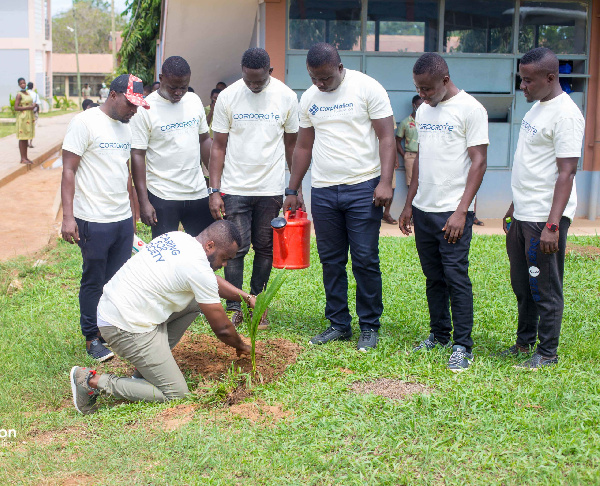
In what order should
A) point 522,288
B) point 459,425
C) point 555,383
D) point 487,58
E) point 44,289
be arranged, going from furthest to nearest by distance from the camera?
1. point 487,58
2. point 44,289
3. point 522,288
4. point 555,383
5. point 459,425

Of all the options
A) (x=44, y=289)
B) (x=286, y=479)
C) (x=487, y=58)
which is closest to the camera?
(x=286, y=479)

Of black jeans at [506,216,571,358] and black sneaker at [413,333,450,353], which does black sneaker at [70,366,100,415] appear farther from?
black jeans at [506,216,571,358]

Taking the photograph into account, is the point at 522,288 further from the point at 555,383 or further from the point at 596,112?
the point at 596,112

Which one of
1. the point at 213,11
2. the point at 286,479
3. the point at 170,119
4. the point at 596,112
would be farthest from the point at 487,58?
the point at 286,479

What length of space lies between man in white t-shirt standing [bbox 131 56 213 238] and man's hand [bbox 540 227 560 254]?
2.66 metres

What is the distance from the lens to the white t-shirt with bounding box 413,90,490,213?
426 cm

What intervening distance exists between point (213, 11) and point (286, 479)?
8.84 m

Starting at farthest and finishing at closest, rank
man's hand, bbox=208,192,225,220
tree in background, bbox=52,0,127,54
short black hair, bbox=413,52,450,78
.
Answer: tree in background, bbox=52,0,127,54 < man's hand, bbox=208,192,225,220 < short black hair, bbox=413,52,450,78

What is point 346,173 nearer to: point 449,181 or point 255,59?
point 449,181

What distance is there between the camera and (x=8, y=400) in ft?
13.7

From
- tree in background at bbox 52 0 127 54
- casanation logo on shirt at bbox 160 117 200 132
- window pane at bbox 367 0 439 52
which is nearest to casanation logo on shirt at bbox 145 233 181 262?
casanation logo on shirt at bbox 160 117 200 132

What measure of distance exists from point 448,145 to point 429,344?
1384mm

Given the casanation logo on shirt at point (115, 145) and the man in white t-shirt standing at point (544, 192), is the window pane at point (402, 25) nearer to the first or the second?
the casanation logo on shirt at point (115, 145)

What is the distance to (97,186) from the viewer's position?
4801 millimetres
